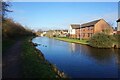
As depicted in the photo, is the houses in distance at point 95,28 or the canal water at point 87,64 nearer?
the canal water at point 87,64

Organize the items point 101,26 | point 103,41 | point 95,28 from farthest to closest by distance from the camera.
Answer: point 101,26 → point 95,28 → point 103,41

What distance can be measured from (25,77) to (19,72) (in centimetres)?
139

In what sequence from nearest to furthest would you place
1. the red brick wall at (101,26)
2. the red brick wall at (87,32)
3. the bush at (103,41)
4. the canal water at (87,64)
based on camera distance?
the canal water at (87,64) → the bush at (103,41) → the red brick wall at (101,26) → the red brick wall at (87,32)

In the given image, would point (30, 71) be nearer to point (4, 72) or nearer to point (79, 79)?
point (4, 72)

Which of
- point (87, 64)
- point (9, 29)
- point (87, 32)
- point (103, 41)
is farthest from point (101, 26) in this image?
point (87, 64)

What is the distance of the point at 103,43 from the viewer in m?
40.6

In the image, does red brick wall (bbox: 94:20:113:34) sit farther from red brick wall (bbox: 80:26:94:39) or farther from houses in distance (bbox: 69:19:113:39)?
red brick wall (bbox: 80:26:94:39)

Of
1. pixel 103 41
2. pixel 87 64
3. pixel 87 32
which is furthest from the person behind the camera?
pixel 87 32

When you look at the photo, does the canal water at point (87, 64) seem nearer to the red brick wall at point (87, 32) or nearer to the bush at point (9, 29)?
A: the bush at point (9, 29)

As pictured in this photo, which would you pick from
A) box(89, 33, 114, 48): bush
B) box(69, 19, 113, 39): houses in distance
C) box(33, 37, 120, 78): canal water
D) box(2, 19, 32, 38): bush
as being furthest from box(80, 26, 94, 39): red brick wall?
box(33, 37, 120, 78): canal water

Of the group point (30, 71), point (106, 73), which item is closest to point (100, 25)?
point (106, 73)

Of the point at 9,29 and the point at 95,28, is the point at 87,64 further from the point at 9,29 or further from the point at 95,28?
the point at 95,28

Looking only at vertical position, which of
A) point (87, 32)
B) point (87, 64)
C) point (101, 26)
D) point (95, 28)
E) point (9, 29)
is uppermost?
point (101, 26)

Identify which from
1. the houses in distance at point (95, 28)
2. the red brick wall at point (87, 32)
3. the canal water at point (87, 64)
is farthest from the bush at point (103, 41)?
the red brick wall at point (87, 32)
